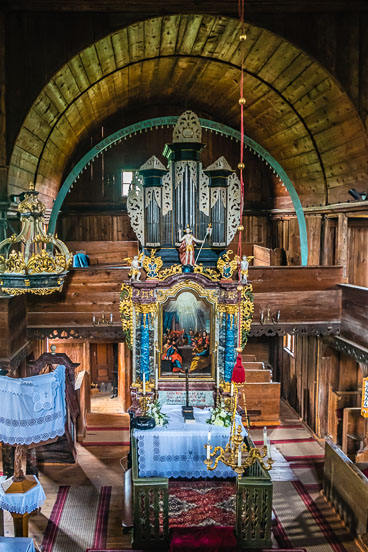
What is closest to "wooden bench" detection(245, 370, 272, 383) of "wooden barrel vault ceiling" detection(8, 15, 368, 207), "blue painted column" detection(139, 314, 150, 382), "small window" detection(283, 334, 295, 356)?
"small window" detection(283, 334, 295, 356)

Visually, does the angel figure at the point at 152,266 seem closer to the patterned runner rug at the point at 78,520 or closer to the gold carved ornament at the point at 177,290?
the gold carved ornament at the point at 177,290

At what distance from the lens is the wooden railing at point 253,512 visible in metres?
7.36

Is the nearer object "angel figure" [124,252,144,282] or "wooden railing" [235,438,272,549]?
"wooden railing" [235,438,272,549]

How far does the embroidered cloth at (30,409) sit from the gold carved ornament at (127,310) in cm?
202

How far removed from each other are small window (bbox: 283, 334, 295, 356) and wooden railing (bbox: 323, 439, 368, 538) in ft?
17.5

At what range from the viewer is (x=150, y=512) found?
24.6ft

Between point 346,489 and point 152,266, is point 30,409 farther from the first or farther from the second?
point 346,489

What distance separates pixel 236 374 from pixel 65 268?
4243mm

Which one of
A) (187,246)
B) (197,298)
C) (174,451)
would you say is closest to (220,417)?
(174,451)

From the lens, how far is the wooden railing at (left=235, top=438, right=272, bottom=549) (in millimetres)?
7359

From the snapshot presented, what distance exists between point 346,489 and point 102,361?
9.85 meters

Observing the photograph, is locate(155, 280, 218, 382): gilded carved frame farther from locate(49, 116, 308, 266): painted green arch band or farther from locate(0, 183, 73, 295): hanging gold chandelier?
locate(49, 116, 308, 266): painted green arch band

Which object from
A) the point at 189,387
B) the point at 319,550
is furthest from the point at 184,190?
the point at 319,550

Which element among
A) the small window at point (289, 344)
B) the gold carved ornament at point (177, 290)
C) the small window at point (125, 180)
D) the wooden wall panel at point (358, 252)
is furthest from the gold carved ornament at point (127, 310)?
the small window at point (125, 180)
